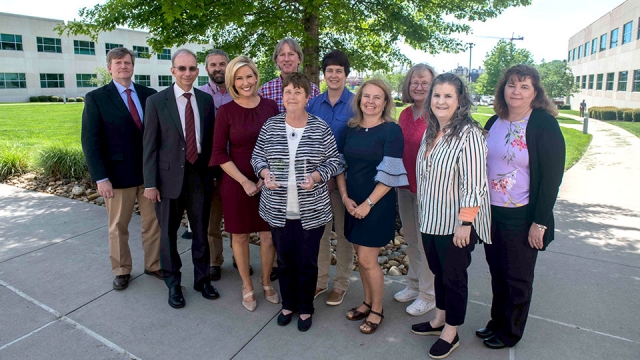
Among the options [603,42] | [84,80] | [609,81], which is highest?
[603,42]

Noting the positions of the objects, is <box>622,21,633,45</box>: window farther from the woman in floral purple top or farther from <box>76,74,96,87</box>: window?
<box>76,74,96,87</box>: window

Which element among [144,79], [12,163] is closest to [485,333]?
[12,163]

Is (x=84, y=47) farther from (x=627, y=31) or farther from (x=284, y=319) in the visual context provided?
(x=627, y=31)

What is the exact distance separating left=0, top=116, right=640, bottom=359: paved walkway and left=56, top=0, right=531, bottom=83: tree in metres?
3.08

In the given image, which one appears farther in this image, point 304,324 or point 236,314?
point 236,314

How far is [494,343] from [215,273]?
8.52 ft

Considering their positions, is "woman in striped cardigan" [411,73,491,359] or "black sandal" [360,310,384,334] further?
"black sandal" [360,310,384,334]

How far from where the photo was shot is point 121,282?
4.00m

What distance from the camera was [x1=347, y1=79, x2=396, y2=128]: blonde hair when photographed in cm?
323

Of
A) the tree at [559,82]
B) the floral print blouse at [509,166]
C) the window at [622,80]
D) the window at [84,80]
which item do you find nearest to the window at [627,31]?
the window at [622,80]

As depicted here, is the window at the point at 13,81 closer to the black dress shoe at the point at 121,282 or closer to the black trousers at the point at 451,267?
the black dress shoe at the point at 121,282

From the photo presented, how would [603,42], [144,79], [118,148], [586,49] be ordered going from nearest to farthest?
1. [118,148]
2. [603,42]
3. [586,49]
4. [144,79]

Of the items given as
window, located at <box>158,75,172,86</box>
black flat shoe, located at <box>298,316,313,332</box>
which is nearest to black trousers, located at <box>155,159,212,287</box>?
black flat shoe, located at <box>298,316,313,332</box>

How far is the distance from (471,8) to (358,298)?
17.4 ft
